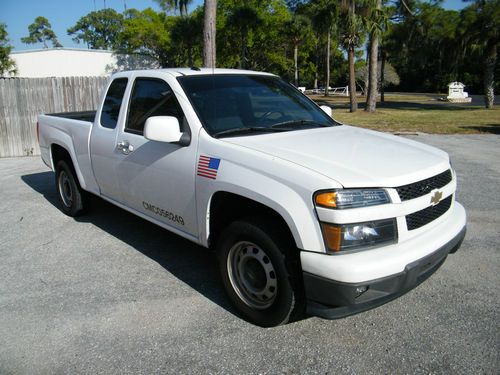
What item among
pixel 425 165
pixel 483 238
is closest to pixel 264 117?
pixel 425 165

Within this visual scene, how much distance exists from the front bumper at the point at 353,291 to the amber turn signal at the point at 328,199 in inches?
17.1

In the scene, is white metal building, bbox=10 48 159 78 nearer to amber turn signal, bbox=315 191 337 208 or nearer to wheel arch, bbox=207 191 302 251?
wheel arch, bbox=207 191 302 251

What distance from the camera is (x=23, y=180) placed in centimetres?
852

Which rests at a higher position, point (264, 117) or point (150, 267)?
point (264, 117)

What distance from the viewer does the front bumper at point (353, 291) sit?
8.43 ft

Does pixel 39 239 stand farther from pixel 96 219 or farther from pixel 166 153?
pixel 166 153

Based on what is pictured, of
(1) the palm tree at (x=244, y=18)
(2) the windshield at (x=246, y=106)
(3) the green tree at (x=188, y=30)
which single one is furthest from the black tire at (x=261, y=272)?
(3) the green tree at (x=188, y=30)

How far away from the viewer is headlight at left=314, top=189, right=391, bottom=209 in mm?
2584

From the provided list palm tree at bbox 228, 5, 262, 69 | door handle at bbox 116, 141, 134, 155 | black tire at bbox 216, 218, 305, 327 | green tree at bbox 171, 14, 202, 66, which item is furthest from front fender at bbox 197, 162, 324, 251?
green tree at bbox 171, 14, 202, 66

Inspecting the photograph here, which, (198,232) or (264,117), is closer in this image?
(198,232)

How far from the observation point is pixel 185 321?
10.9ft

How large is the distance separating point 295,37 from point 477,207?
43.0 metres

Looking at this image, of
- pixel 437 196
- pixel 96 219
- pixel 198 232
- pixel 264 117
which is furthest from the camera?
pixel 96 219

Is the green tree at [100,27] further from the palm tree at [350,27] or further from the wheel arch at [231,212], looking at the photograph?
the wheel arch at [231,212]
